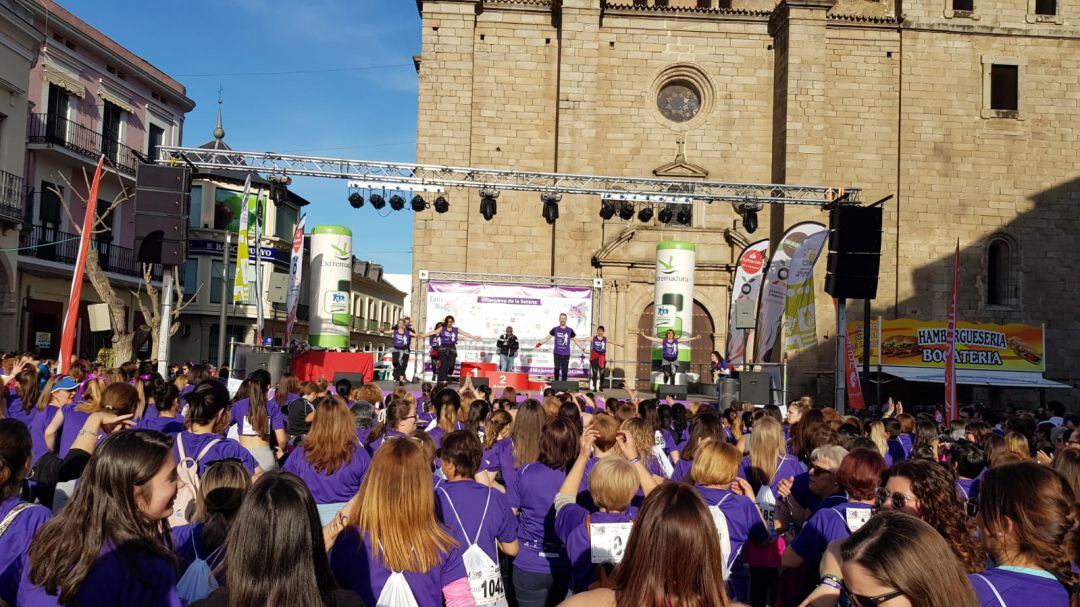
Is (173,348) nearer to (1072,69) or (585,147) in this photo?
(585,147)

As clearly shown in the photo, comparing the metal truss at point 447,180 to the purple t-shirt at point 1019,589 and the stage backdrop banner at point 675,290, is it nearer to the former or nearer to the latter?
the stage backdrop banner at point 675,290

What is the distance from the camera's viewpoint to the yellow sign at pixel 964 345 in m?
23.5

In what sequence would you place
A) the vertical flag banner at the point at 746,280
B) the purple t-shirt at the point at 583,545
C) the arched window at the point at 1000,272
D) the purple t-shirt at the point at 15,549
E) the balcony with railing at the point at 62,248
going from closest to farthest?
the purple t-shirt at the point at 15,549, the purple t-shirt at the point at 583,545, the vertical flag banner at the point at 746,280, the balcony with railing at the point at 62,248, the arched window at the point at 1000,272

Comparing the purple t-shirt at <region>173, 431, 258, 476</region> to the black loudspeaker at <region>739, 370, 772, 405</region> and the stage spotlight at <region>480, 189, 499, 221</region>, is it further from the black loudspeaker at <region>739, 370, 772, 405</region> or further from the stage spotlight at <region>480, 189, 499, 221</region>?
the stage spotlight at <region>480, 189, 499, 221</region>

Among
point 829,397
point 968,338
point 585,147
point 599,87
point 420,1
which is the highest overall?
point 420,1

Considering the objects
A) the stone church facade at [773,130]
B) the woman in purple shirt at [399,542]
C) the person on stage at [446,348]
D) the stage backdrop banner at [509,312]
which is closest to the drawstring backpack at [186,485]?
the woman in purple shirt at [399,542]

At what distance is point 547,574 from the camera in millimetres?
4855

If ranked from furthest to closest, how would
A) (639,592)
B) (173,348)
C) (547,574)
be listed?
1. (173,348)
2. (547,574)
3. (639,592)

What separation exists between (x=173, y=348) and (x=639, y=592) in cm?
3696

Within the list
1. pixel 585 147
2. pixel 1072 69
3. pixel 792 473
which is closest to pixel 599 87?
pixel 585 147

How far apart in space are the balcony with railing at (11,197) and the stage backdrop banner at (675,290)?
53.3 ft

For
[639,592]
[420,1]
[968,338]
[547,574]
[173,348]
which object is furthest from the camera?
[173,348]

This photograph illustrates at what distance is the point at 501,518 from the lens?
4.21 metres

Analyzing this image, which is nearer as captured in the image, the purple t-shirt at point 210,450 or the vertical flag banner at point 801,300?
the purple t-shirt at point 210,450
